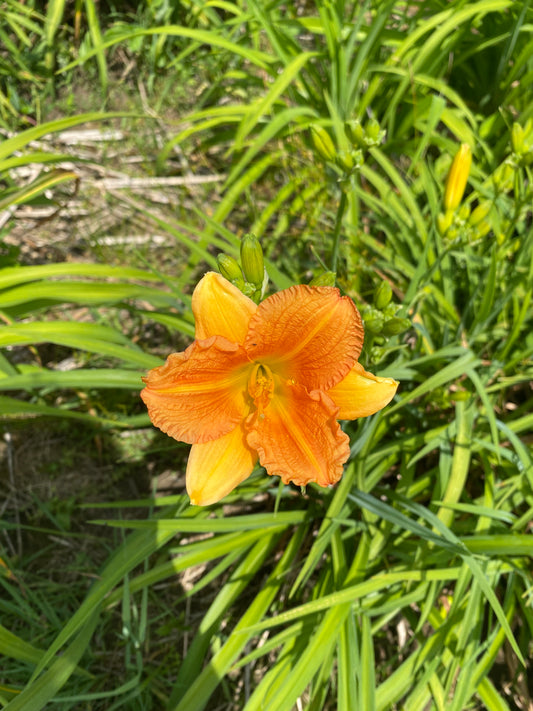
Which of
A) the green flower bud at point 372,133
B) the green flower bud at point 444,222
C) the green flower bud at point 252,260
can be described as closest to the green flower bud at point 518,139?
the green flower bud at point 444,222

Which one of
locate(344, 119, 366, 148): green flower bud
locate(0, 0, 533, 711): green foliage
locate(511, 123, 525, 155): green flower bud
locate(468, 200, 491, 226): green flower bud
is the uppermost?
locate(511, 123, 525, 155): green flower bud

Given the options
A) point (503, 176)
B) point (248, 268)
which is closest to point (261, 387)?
point (248, 268)

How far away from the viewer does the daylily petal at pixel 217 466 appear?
44.9 inches

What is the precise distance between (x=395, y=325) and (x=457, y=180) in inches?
24.5

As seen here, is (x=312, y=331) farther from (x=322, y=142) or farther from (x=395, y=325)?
(x=322, y=142)

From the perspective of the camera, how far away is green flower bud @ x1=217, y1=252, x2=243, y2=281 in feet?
3.87

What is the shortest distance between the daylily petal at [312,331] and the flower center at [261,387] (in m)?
0.07

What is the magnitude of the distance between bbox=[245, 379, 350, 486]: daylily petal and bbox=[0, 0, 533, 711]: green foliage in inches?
11.3

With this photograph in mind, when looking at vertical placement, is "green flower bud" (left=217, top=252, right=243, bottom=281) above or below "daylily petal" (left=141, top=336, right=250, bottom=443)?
above

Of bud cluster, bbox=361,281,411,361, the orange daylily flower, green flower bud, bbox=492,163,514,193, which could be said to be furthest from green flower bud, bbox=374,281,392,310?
green flower bud, bbox=492,163,514,193

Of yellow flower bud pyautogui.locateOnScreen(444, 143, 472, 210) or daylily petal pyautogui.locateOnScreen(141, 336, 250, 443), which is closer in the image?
daylily petal pyautogui.locateOnScreen(141, 336, 250, 443)

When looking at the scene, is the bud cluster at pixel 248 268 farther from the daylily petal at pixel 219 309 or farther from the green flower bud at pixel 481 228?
the green flower bud at pixel 481 228

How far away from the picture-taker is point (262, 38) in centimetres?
288

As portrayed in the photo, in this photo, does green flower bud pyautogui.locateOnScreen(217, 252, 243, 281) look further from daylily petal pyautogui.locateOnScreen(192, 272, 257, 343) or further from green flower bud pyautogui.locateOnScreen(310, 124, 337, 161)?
green flower bud pyautogui.locateOnScreen(310, 124, 337, 161)
